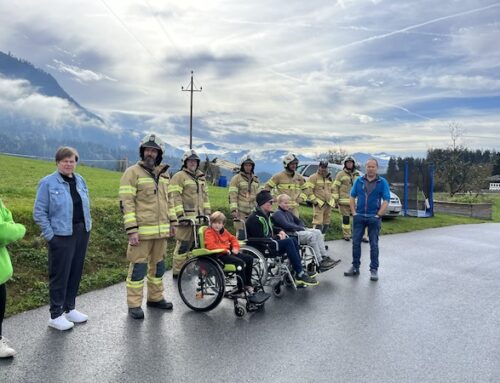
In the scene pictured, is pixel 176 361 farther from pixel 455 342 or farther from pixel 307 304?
pixel 455 342

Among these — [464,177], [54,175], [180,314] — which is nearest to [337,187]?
[180,314]

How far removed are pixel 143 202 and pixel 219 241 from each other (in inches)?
44.0

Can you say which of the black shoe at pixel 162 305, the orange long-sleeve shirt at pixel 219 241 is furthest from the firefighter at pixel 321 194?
the black shoe at pixel 162 305

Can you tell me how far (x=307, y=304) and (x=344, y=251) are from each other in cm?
468

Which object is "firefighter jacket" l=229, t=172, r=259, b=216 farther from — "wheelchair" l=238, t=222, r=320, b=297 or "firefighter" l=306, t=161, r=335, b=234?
"firefighter" l=306, t=161, r=335, b=234

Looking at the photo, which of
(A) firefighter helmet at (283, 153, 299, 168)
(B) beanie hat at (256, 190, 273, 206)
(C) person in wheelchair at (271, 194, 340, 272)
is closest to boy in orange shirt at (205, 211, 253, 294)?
(B) beanie hat at (256, 190, 273, 206)

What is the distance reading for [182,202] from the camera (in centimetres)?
737

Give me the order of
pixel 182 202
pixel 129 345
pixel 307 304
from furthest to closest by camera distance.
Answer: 1. pixel 182 202
2. pixel 307 304
3. pixel 129 345

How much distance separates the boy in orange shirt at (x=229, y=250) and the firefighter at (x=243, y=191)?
6.86 feet

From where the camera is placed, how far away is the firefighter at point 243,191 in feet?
26.8

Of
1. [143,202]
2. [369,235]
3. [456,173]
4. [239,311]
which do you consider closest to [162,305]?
[239,311]

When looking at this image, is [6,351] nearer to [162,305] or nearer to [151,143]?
[162,305]

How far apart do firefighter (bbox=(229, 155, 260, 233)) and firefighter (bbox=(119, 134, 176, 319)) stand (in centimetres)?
274

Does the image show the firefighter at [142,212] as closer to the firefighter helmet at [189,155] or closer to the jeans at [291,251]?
the firefighter helmet at [189,155]
